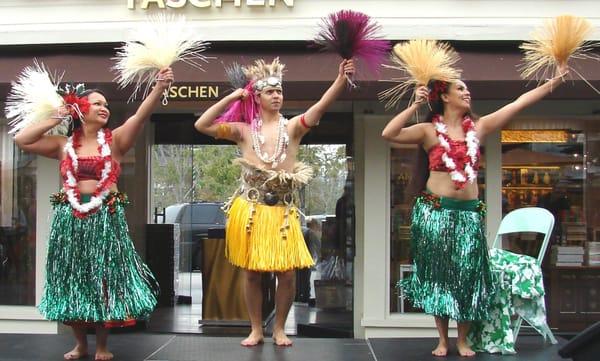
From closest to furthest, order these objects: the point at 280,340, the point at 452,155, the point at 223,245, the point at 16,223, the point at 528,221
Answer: the point at 452,155 → the point at 280,340 → the point at 528,221 → the point at 16,223 → the point at 223,245

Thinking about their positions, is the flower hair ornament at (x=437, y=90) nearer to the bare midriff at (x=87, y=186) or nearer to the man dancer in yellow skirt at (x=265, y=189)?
the man dancer in yellow skirt at (x=265, y=189)

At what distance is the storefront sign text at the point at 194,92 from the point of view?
5.19 meters

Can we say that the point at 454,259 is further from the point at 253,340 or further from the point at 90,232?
the point at 90,232

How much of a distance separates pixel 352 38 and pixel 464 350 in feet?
5.69

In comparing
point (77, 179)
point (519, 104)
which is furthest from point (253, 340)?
point (519, 104)

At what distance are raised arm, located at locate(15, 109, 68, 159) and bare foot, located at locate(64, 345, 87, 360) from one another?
Answer: 3.36 feet

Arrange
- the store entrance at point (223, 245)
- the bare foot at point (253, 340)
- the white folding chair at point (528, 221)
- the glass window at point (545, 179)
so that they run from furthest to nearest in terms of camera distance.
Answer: the store entrance at point (223, 245), the glass window at point (545, 179), the white folding chair at point (528, 221), the bare foot at point (253, 340)

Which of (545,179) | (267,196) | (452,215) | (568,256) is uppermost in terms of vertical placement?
(545,179)

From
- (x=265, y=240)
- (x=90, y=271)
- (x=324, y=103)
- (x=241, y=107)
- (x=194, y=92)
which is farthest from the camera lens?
(x=194, y=92)

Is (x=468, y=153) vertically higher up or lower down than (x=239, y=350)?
higher up

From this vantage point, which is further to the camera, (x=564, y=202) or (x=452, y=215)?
(x=564, y=202)

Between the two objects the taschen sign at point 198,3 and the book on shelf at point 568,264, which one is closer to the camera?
the taschen sign at point 198,3

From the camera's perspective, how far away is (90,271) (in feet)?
12.4

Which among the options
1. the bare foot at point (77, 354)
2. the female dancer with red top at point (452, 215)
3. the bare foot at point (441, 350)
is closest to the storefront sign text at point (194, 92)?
the female dancer with red top at point (452, 215)
